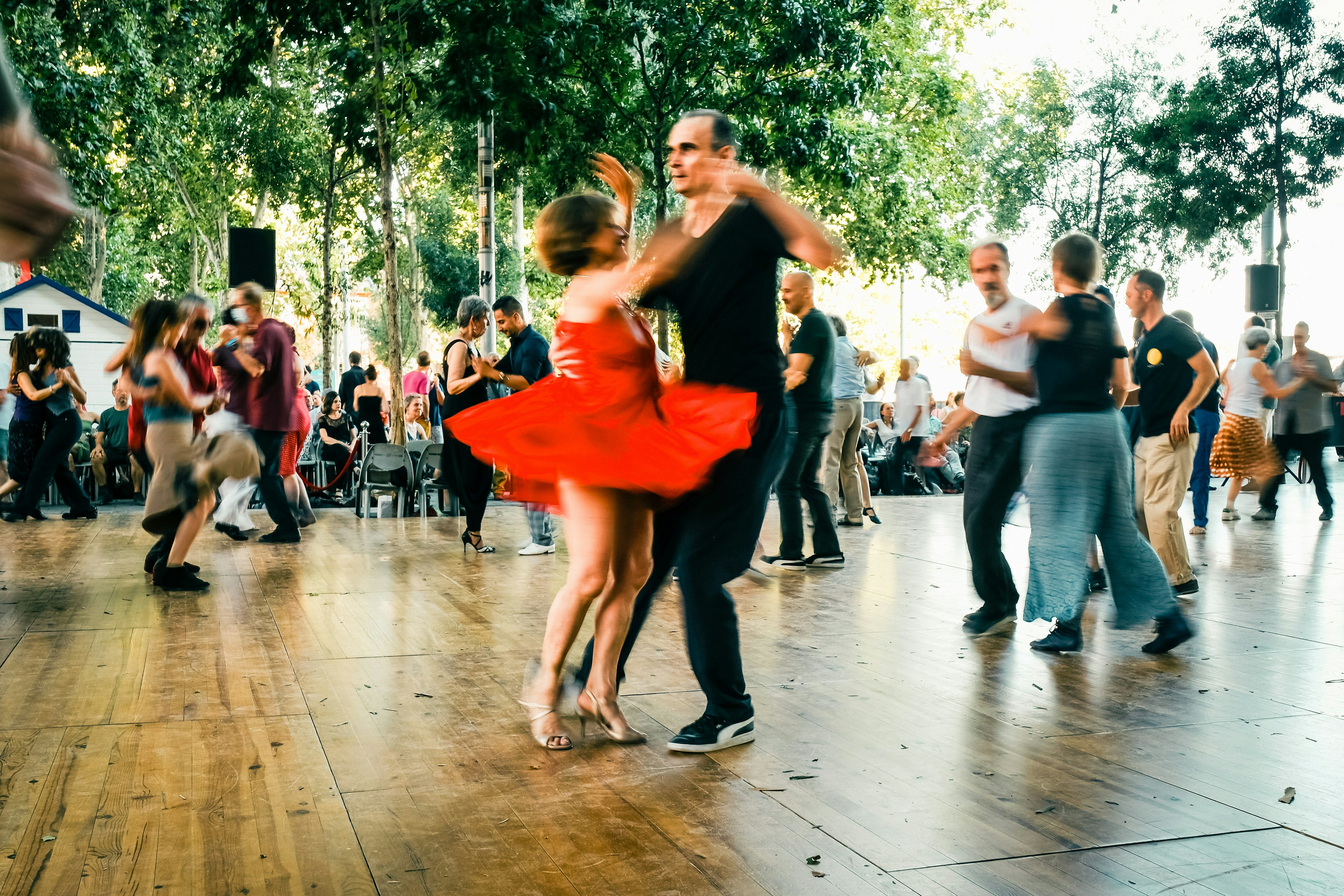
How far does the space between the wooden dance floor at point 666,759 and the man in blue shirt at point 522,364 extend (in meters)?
2.13

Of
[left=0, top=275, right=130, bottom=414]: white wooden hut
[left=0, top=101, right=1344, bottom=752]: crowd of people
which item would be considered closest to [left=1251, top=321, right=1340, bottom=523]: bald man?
[left=0, top=101, right=1344, bottom=752]: crowd of people

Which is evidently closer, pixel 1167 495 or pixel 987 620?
pixel 987 620

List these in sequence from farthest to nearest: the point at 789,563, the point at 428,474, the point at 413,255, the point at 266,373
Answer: the point at 413,255 → the point at 428,474 → the point at 266,373 → the point at 789,563

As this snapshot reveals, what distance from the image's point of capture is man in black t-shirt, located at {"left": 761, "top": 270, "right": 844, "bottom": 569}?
8.06 metres

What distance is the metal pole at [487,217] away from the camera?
15.1 meters

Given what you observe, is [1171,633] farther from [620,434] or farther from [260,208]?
[260,208]

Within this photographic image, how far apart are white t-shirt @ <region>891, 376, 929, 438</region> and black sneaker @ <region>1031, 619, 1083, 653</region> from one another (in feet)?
30.2

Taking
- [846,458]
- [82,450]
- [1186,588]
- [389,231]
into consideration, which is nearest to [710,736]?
[1186,588]

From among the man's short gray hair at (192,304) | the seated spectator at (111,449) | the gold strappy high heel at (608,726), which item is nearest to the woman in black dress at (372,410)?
the seated spectator at (111,449)

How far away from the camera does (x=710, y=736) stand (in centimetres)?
387

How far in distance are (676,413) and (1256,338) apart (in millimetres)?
9972

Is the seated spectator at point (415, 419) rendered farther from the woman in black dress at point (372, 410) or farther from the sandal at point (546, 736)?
the sandal at point (546, 736)

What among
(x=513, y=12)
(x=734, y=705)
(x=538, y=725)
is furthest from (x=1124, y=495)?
(x=513, y=12)

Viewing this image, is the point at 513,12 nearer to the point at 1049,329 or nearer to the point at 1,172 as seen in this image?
the point at 1049,329
